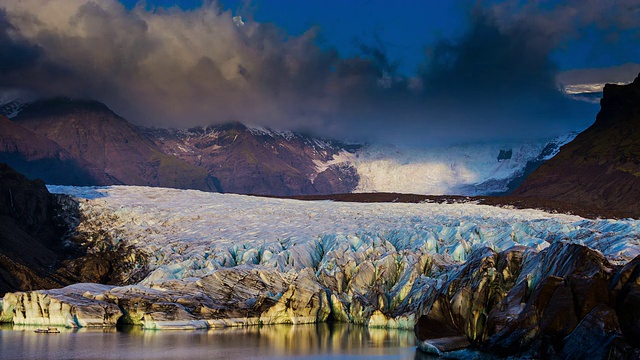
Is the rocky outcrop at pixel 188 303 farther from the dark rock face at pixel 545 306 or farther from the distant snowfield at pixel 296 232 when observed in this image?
Answer: the dark rock face at pixel 545 306

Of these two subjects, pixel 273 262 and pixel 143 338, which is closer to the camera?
pixel 143 338

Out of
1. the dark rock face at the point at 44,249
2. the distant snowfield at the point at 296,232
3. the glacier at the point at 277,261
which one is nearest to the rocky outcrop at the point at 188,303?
the glacier at the point at 277,261

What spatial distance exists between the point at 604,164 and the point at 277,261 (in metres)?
132

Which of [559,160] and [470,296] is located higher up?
[559,160]

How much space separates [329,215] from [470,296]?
31.2 m

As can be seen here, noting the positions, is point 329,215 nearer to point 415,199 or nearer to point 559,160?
point 415,199

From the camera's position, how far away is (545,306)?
2152cm

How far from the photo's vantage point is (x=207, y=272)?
131ft

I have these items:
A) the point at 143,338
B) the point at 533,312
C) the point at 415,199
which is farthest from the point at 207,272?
the point at 415,199

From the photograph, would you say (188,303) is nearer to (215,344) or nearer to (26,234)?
(215,344)

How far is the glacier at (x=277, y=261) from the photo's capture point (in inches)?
1378

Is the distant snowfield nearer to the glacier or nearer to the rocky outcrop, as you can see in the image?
the glacier

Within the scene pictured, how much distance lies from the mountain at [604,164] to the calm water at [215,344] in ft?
375

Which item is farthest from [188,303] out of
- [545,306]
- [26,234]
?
[545,306]
